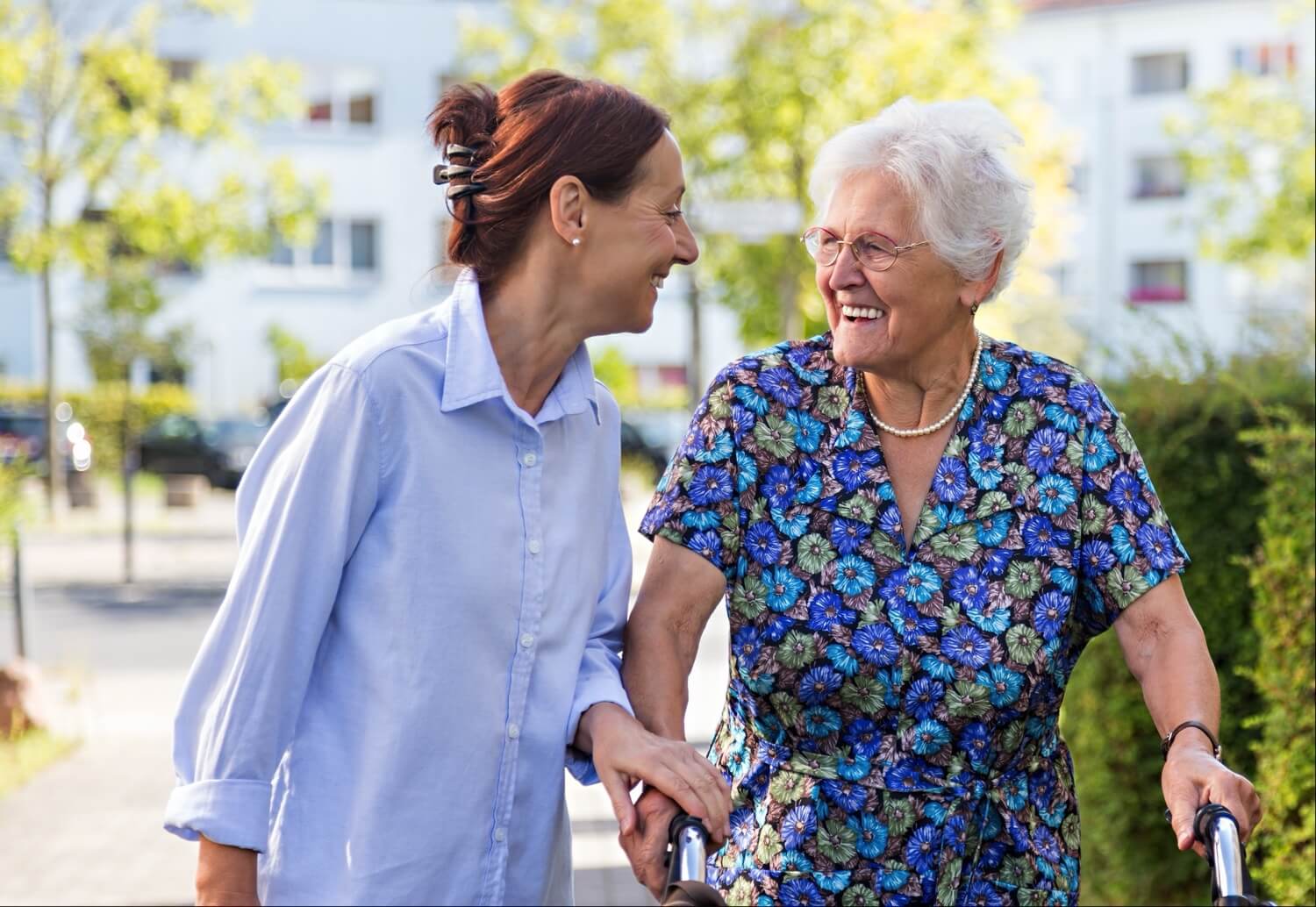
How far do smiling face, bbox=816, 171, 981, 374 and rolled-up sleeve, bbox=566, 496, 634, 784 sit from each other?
1.67 feet

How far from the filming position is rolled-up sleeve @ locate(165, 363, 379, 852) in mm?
2020

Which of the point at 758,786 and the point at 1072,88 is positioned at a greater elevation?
the point at 1072,88

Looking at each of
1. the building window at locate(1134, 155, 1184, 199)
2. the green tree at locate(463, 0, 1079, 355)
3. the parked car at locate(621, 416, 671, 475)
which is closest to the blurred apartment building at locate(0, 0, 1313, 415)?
the parked car at locate(621, 416, 671, 475)

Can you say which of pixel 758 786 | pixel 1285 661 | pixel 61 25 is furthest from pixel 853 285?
pixel 61 25

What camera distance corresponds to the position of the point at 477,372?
2.19 metres

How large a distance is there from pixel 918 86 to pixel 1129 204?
1259 inches

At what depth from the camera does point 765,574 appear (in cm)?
263

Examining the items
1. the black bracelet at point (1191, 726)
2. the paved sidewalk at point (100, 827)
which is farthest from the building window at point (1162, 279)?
the black bracelet at point (1191, 726)

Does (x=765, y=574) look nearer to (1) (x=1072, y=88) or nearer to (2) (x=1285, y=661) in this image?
(2) (x=1285, y=661)

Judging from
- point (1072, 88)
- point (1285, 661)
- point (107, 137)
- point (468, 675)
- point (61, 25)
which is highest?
point (1072, 88)

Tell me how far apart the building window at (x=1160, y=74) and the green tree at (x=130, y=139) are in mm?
35207

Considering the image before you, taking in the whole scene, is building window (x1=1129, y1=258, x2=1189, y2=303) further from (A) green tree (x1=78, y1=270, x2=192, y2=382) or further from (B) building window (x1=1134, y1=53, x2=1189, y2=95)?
(A) green tree (x1=78, y1=270, x2=192, y2=382)

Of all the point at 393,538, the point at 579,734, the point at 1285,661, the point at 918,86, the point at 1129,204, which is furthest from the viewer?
the point at 1129,204

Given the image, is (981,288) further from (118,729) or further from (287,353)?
(287,353)
